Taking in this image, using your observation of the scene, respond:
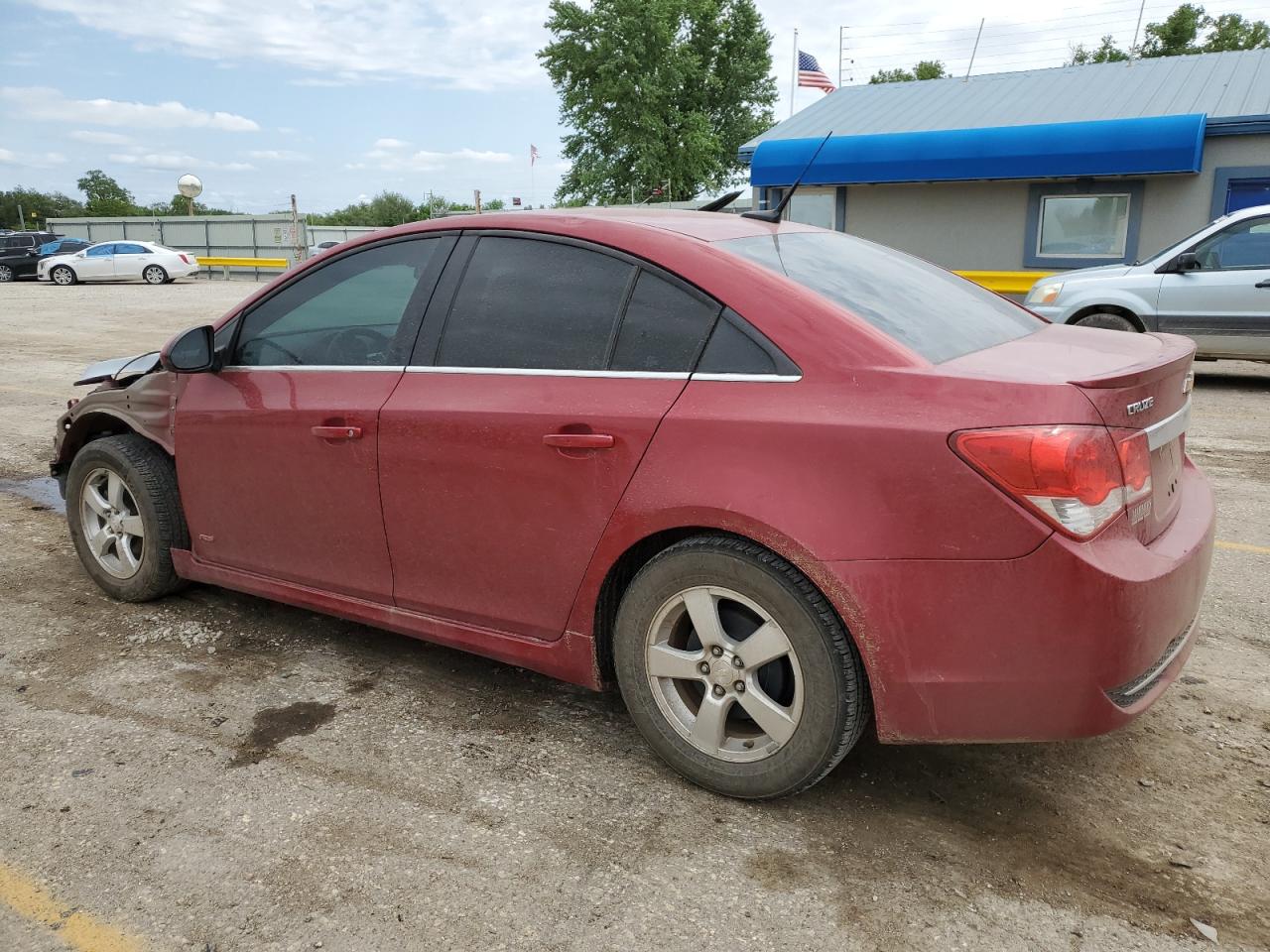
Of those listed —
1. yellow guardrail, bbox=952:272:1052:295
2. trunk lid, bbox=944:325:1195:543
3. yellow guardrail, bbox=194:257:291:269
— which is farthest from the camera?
yellow guardrail, bbox=194:257:291:269

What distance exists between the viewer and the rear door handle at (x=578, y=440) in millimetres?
2771

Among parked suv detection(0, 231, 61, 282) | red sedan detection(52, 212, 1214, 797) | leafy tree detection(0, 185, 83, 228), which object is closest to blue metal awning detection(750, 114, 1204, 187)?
red sedan detection(52, 212, 1214, 797)

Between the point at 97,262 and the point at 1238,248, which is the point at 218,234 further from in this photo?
the point at 1238,248

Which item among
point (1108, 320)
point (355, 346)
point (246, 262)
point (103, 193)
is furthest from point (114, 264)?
point (103, 193)

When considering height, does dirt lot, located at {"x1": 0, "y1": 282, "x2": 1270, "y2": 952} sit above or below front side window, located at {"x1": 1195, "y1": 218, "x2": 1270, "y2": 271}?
below

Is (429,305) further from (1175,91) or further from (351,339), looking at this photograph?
(1175,91)

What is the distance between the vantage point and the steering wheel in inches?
134

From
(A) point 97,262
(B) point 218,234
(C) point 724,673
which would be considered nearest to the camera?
(C) point 724,673

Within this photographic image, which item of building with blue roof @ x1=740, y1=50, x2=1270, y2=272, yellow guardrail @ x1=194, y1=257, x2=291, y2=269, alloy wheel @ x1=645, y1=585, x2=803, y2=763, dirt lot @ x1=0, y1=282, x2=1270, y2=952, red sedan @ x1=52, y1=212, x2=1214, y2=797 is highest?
building with blue roof @ x1=740, y1=50, x2=1270, y2=272

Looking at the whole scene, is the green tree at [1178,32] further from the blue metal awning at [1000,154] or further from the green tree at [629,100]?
the blue metal awning at [1000,154]

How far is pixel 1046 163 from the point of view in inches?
608

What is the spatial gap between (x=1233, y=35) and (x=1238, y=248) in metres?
43.5

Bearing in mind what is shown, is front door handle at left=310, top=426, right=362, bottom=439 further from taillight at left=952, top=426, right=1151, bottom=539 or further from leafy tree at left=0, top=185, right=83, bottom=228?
leafy tree at left=0, top=185, right=83, bottom=228

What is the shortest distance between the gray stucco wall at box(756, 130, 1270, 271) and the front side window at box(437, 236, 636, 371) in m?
13.8
